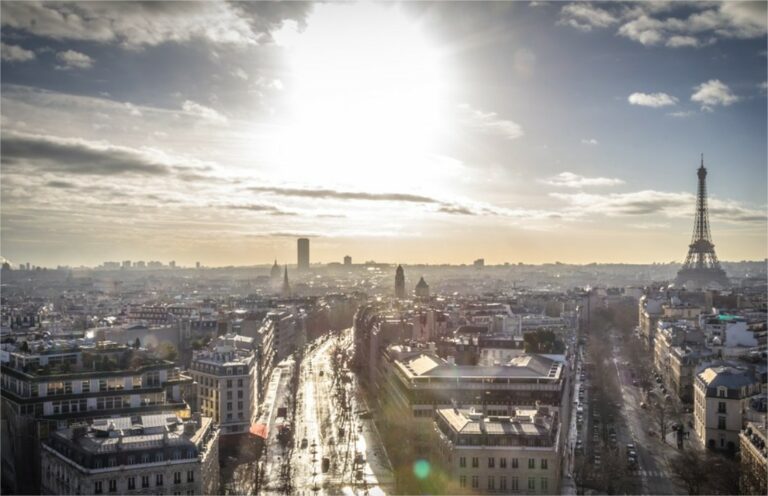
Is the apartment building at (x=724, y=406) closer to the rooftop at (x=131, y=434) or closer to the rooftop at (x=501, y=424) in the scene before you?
the rooftop at (x=501, y=424)

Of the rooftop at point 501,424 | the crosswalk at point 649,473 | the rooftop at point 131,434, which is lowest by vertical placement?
the crosswalk at point 649,473

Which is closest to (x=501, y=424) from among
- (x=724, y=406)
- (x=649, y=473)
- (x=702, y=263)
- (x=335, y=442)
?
(x=649, y=473)

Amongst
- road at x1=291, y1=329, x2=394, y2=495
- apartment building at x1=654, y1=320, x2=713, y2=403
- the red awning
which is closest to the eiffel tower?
apartment building at x1=654, y1=320, x2=713, y2=403

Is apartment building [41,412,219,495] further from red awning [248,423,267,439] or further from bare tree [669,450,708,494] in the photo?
bare tree [669,450,708,494]

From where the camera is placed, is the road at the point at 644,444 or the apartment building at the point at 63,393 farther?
the road at the point at 644,444

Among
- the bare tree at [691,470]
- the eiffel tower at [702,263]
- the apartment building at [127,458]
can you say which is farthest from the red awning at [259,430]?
the eiffel tower at [702,263]

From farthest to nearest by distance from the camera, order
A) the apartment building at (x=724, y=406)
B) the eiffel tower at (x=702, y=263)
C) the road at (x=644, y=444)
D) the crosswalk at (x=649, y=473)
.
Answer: the eiffel tower at (x=702, y=263) < the apartment building at (x=724, y=406) < the crosswalk at (x=649, y=473) < the road at (x=644, y=444)

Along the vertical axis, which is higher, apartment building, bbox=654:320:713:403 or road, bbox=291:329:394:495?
apartment building, bbox=654:320:713:403

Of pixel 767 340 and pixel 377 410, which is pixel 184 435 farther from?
pixel 767 340
